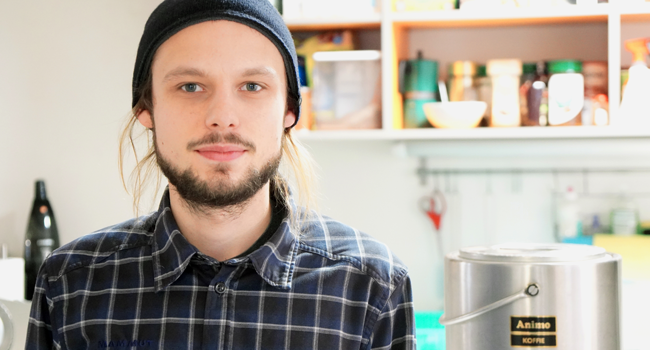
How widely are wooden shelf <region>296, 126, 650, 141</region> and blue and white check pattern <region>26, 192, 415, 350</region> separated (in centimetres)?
89

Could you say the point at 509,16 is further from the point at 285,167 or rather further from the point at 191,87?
the point at 191,87

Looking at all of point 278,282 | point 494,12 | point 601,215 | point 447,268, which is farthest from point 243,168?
point 601,215

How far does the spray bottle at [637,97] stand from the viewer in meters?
1.81

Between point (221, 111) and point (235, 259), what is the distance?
0.72 feet

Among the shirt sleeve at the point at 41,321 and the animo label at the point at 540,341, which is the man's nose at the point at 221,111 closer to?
the shirt sleeve at the point at 41,321

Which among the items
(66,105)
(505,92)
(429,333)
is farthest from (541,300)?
(66,105)

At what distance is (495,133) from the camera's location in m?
1.87

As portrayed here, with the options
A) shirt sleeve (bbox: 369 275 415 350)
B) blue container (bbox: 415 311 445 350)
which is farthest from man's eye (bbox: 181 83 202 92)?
blue container (bbox: 415 311 445 350)

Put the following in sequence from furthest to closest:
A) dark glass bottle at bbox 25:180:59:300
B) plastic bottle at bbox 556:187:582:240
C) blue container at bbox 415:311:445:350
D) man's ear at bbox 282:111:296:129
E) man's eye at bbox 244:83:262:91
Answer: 1. dark glass bottle at bbox 25:180:59:300
2. plastic bottle at bbox 556:187:582:240
3. blue container at bbox 415:311:445:350
4. man's ear at bbox 282:111:296:129
5. man's eye at bbox 244:83:262:91

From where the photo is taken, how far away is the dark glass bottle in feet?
7.52

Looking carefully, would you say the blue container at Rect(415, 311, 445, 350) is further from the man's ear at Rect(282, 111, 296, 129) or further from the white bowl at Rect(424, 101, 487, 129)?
the man's ear at Rect(282, 111, 296, 129)

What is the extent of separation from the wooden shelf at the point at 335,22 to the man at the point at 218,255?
0.90m

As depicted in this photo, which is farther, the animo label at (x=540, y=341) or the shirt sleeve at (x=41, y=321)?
the shirt sleeve at (x=41, y=321)

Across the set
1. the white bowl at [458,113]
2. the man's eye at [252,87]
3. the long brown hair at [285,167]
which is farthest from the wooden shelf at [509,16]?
the man's eye at [252,87]
